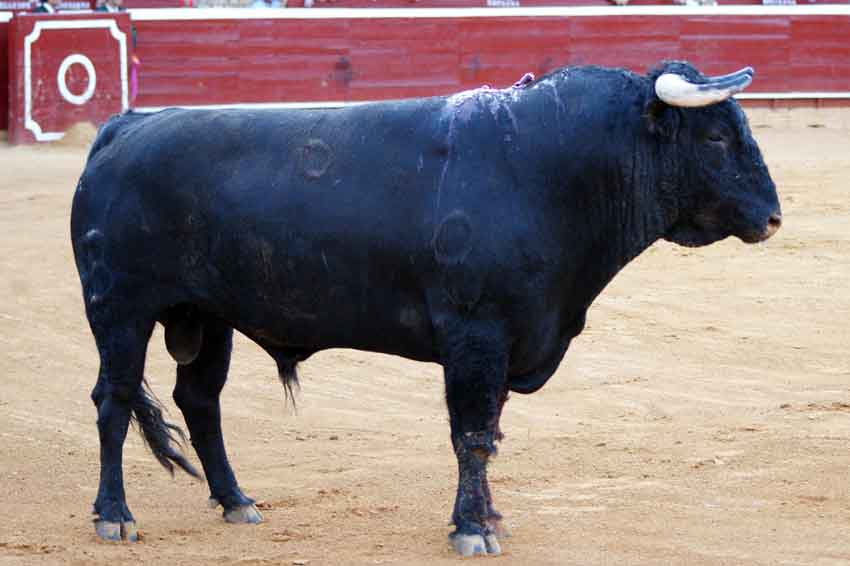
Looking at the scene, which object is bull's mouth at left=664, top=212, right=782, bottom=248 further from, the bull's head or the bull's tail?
the bull's tail

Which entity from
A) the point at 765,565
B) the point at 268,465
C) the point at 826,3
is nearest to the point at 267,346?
the point at 268,465

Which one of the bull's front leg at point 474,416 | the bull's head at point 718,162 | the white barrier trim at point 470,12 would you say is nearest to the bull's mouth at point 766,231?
the bull's head at point 718,162

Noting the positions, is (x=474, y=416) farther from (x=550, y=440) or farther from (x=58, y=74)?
(x=58, y=74)

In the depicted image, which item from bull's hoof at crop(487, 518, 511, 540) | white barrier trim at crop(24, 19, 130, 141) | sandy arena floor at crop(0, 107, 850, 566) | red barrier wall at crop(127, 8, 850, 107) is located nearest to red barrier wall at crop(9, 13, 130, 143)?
white barrier trim at crop(24, 19, 130, 141)

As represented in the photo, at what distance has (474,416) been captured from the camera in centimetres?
412

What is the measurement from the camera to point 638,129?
13.6 ft

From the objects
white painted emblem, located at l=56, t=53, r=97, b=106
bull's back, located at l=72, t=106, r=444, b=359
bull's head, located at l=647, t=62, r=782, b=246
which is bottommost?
white painted emblem, located at l=56, t=53, r=97, b=106

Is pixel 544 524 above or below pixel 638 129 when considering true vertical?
below

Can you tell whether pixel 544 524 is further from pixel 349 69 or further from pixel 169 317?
pixel 349 69

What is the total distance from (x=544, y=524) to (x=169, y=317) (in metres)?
1.32

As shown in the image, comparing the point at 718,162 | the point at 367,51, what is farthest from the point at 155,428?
the point at 367,51

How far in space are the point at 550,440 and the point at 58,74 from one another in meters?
9.04

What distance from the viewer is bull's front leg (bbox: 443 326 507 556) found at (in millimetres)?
4074

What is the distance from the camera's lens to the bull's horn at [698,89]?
3938 mm
